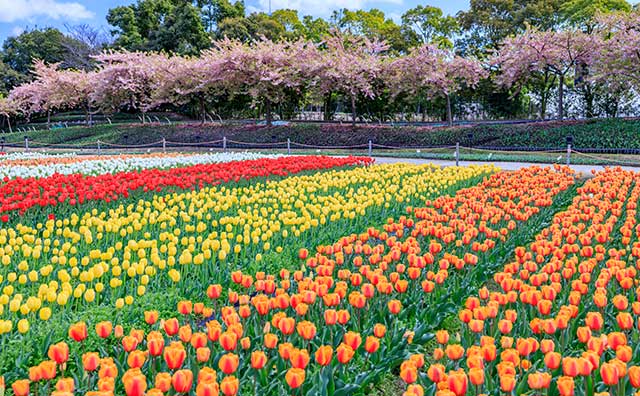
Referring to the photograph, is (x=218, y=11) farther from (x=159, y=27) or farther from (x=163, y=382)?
(x=163, y=382)

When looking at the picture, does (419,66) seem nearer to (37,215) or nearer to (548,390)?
(37,215)

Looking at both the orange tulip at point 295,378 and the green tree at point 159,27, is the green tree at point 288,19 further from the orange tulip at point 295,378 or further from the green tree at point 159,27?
the orange tulip at point 295,378

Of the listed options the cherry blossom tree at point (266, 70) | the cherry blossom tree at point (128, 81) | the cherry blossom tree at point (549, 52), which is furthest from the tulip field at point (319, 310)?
the cherry blossom tree at point (128, 81)

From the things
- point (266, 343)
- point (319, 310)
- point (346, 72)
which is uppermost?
point (346, 72)

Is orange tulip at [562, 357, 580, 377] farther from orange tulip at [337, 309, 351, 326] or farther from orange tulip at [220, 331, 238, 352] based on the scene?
orange tulip at [220, 331, 238, 352]

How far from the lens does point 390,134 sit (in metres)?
28.2

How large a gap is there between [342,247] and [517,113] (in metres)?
34.6

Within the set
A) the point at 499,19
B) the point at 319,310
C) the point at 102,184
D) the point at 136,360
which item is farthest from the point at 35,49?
the point at 136,360

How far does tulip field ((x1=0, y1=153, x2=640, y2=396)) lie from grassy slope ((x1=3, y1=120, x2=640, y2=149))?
15.9 m

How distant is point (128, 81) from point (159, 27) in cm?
1754

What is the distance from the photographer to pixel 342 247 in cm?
558

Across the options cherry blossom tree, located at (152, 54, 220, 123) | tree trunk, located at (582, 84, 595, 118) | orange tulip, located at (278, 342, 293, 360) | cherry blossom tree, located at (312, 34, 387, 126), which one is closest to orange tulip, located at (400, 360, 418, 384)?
orange tulip, located at (278, 342, 293, 360)

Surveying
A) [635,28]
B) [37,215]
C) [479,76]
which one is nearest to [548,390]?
[37,215]

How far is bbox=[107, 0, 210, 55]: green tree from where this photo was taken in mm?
52219
